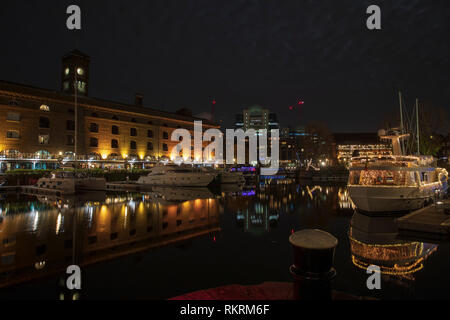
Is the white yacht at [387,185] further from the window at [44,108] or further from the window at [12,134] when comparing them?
the window at [44,108]

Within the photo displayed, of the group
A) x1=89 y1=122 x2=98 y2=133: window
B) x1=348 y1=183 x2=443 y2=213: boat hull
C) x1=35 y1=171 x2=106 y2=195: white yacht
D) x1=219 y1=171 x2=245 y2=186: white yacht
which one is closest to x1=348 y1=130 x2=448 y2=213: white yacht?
x1=348 y1=183 x2=443 y2=213: boat hull

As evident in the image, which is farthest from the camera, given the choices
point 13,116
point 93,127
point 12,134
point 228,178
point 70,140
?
point 93,127

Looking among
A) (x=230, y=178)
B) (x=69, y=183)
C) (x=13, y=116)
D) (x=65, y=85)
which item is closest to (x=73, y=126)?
(x=13, y=116)

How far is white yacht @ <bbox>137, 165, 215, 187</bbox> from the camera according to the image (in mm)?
33500

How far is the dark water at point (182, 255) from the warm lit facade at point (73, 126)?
92.6 ft

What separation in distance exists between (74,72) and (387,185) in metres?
60.3

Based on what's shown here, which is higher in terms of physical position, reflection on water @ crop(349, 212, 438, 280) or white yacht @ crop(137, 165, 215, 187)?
white yacht @ crop(137, 165, 215, 187)

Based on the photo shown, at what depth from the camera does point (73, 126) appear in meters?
42.5

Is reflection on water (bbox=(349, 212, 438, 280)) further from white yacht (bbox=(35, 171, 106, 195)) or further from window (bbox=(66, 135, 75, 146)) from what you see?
window (bbox=(66, 135, 75, 146))

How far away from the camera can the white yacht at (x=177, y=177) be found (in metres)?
33.5

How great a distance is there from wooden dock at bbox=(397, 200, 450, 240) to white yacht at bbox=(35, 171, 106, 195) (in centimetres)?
2784

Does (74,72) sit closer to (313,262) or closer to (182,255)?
(182,255)
